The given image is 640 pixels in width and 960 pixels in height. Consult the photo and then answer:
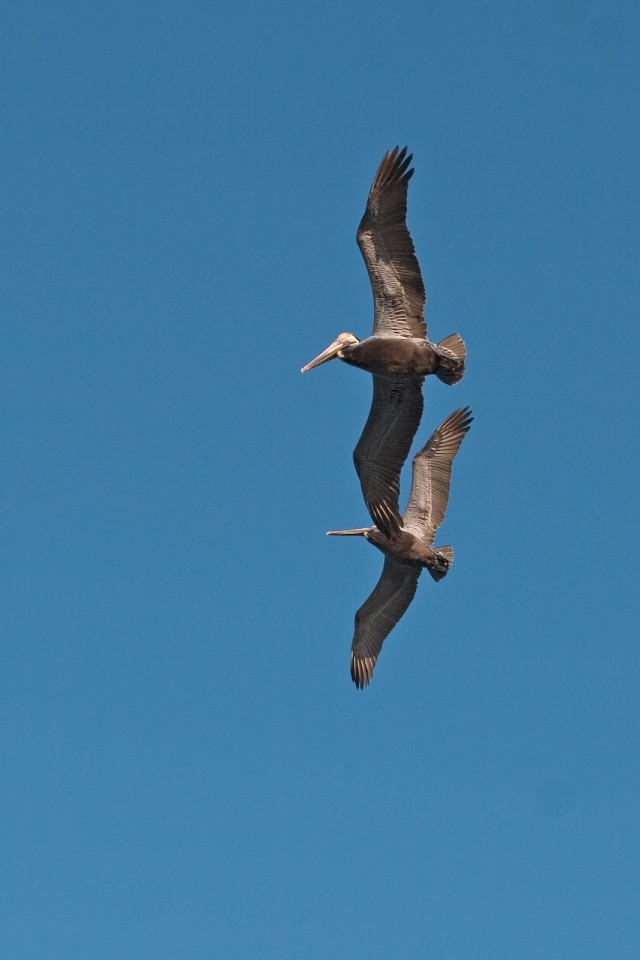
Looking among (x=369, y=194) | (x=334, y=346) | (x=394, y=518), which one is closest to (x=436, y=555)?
(x=394, y=518)

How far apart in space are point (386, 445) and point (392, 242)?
3861 millimetres

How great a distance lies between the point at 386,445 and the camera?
31.2 metres

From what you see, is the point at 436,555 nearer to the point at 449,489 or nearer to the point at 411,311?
the point at 449,489

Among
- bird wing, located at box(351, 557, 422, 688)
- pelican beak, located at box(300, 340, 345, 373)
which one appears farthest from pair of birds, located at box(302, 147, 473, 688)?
bird wing, located at box(351, 557, 422, 688)

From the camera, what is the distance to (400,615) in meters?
37.5

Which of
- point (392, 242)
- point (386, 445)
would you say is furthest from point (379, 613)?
point (392, 242)

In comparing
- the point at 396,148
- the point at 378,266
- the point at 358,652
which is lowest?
the point at 358,652

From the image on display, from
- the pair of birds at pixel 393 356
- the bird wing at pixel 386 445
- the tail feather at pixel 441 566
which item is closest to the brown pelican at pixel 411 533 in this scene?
the tail feather at pixel 441 566

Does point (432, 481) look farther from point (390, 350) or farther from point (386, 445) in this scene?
point (390, 350)

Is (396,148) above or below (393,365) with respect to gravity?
above

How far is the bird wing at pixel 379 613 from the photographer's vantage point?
121 ft

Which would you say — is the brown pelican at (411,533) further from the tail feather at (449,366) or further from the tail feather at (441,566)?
the tail feather at (449,366)

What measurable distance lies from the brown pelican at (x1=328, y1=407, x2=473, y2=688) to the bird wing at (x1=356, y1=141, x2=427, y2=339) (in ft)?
22.6

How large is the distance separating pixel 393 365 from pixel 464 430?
31.1 feet
